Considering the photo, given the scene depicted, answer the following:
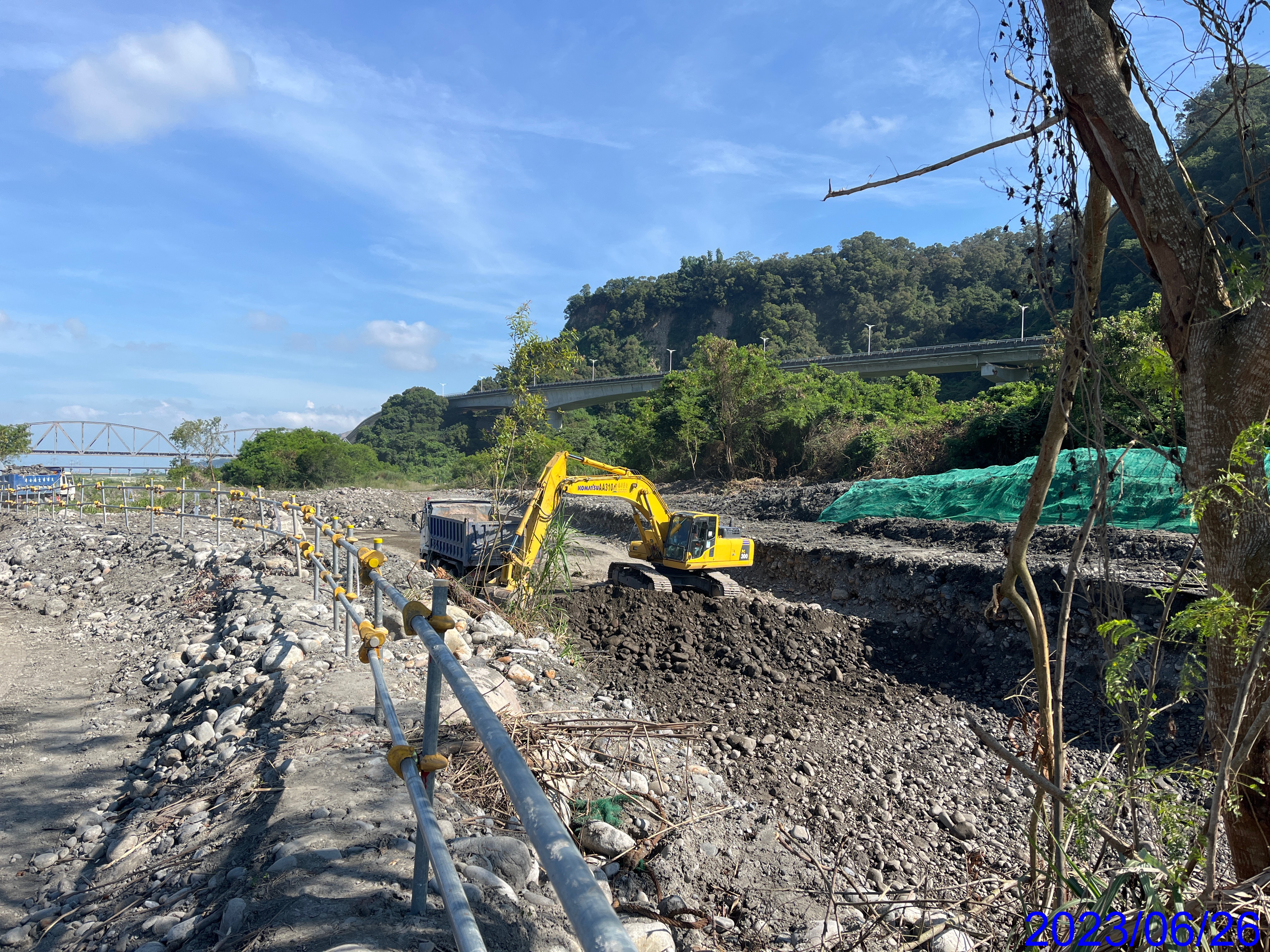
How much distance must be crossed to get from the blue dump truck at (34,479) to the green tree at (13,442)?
7.92m

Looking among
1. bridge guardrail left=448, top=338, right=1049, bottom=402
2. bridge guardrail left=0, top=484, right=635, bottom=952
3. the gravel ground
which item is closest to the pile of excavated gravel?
the gravel ground

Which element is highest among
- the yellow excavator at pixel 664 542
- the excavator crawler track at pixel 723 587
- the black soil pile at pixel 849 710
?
the yellow excavator at pixel 664 542

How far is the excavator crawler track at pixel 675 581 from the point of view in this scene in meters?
11.8

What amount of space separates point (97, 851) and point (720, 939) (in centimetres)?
320

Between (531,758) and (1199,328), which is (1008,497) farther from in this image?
(1199,328)

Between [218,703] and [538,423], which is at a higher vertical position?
[538,423]

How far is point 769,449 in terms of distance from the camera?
102 feet

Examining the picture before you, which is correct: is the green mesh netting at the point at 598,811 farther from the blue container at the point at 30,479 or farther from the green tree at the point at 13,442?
the green tree at the point at 13,442

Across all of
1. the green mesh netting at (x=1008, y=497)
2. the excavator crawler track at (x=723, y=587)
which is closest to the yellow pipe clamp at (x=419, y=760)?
the green mesh netting at (x=1008, y=497)

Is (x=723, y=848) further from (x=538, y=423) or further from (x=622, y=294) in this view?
(x=622, y=294)

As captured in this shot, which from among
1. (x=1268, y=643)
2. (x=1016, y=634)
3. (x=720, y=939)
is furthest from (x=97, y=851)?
(x=1016, y=634)

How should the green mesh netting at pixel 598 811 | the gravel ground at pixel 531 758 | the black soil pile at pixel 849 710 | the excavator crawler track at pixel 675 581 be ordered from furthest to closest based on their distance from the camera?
the excavator crawler track at pixel 675 581, the black soil pile at pixel 849 710, the green mesh netting at pixel 598 811, the gravel ground at pixel 531 758

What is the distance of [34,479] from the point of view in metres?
25.4
